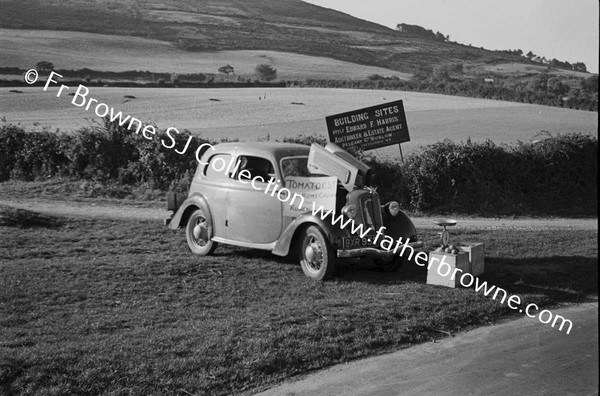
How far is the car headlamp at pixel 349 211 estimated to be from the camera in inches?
396

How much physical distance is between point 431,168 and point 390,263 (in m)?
6.81

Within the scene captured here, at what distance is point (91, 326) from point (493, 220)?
35.2 ft

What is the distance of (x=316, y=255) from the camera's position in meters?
10.2

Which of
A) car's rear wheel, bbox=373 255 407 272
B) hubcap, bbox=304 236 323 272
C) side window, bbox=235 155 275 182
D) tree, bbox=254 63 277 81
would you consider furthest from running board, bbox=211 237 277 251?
tree, bbox=254 63 277 81

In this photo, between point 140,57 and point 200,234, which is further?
point 140,57

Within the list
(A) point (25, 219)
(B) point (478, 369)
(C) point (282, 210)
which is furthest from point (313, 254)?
(A) point (25, 219)

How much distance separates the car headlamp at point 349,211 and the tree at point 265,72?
1656 inches

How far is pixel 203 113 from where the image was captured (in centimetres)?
3366

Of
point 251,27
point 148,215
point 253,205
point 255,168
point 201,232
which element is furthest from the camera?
point 251,27

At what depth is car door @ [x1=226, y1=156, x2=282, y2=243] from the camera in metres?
10.8

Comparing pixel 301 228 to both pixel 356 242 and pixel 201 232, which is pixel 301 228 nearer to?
pixel 356 242

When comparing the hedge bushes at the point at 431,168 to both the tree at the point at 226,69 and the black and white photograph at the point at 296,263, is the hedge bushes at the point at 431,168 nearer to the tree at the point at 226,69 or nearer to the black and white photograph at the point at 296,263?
the black and white photograph at the point at 296,263

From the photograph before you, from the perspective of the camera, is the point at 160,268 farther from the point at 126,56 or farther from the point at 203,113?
the point at 126,56

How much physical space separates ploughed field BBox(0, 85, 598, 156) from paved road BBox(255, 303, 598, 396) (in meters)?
15.1
